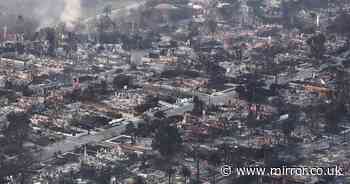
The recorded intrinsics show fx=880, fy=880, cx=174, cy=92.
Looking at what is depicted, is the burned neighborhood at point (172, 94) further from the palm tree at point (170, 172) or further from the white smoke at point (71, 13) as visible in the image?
the white smoke at point (71, 13)

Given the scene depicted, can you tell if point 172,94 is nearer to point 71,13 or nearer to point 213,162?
point 213,162

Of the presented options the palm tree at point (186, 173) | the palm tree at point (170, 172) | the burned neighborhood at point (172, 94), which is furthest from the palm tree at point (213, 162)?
the palm tree at point (170, 172)

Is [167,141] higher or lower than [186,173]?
higher

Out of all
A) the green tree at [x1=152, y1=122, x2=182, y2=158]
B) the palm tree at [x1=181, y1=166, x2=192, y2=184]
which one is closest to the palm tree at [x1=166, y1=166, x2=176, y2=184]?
the palm tree at [x1=181, y1=166, x2=192, y2=184]

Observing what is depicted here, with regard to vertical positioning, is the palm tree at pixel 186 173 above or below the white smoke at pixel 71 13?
below

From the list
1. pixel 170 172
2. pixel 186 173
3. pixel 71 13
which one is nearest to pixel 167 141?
pixel 170 172

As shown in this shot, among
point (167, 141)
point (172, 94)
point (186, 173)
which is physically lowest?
point (186, 173)

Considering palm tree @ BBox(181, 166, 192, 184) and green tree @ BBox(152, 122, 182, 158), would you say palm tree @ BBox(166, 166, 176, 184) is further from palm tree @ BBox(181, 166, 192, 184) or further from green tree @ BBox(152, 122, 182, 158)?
green tree @ BBox(152, 122, 182, 158)

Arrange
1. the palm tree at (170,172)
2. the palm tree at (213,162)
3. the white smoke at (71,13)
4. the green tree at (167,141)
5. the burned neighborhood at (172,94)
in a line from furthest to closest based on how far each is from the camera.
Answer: the white smoke at (71,13) < the green tree at (167,141) < the burned neighborhood at (172,94) < the palm tree at (213,162) < the palm tree at (170,172)

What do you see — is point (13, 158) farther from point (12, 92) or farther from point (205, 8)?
point (205, 8)
